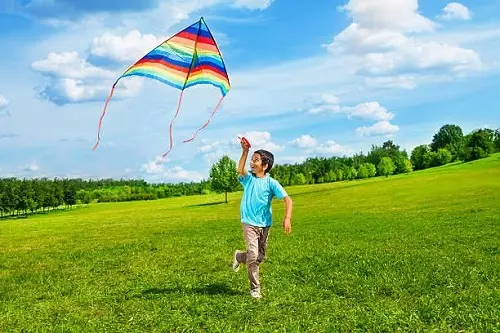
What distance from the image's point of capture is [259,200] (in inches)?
452

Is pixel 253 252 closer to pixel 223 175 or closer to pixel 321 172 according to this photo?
pixel 223 175

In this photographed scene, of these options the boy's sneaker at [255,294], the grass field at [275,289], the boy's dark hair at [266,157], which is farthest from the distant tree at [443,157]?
the boy's sneaker at [255,294]

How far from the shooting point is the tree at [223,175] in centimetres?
9731

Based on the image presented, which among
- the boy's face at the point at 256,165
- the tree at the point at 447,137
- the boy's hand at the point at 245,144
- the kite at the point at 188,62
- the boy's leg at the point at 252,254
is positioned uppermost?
the tree at the point at 447,137

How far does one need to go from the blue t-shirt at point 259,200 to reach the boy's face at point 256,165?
0.22 metres

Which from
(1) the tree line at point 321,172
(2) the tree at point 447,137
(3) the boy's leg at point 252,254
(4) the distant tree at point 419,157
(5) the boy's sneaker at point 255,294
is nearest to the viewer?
(5) the boy's sneaker at point 255,294

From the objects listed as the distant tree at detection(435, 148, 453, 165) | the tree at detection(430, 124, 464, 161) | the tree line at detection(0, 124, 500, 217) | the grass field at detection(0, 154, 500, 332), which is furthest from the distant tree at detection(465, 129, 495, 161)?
the grass field at detection(0, 154, 500, 332)

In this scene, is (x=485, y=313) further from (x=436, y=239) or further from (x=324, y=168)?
(x=324, y=168)

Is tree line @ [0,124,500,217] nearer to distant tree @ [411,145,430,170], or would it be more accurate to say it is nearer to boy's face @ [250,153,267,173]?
distant tree @ [411,145,430,170]

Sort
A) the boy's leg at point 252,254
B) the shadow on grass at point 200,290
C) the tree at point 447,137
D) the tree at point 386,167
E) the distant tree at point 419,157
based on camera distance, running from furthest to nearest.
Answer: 1. the tree at point 447,137
2. the distant tree at point 419,157
3. the tree at point 386,167
4. the shadow on grass at point 200,290
5. the boy's leg at point 252,254

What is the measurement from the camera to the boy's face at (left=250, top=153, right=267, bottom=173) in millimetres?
11656

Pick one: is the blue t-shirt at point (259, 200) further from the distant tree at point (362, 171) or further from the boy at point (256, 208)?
the distant tree at point (362, 171)

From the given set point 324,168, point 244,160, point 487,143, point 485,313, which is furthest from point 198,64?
point 324,168

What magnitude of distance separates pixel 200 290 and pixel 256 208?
2.68 meters
